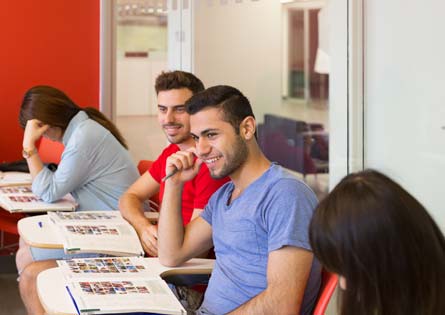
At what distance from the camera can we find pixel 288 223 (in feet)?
7.45

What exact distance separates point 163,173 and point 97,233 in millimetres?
610

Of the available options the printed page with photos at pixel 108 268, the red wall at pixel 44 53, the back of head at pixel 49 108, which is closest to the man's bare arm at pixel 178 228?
the printed page with photos at pixel 108 268

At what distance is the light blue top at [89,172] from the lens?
3.93m

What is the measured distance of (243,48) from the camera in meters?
4.32

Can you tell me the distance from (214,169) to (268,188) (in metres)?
0.25

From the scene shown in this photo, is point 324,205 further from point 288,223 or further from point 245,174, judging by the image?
point 245,174

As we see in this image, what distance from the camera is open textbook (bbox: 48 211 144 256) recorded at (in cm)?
290

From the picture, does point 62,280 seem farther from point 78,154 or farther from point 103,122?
point 103,122

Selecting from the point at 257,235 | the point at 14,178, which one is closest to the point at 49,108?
the point at 14,178

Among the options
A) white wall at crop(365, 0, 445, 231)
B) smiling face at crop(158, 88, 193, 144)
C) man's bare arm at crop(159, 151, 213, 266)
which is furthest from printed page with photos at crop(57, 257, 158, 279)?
white wall at crop(365, 0, 445, 231)

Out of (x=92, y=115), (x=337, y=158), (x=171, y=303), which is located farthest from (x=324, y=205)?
(x=92, y=115)

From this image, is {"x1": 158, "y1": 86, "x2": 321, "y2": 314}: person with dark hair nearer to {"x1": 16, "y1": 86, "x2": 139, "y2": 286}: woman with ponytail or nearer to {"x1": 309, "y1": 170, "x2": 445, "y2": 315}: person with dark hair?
{"x1": 309, "y1": 170, "x2": 445, "y2": 315}: person with dark hair

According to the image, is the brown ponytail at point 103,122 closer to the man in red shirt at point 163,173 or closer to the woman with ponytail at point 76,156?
the woman with ponytail at point 76,156

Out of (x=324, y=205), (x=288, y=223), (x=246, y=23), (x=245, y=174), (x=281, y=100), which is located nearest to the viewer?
(x=324, y=205)
